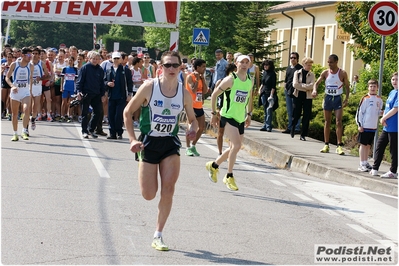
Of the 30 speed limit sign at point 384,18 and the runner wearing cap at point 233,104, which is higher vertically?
the 30 speed limit sign at point 384,18

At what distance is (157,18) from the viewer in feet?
94.8

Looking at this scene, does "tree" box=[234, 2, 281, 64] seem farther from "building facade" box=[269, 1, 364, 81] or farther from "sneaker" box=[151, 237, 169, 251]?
"sneaker" box=[151, 237, 169, 251]

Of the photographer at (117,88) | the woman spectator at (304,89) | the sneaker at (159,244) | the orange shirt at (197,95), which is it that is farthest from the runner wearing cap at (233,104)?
the photographer at (117,88)

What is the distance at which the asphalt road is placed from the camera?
7785mm

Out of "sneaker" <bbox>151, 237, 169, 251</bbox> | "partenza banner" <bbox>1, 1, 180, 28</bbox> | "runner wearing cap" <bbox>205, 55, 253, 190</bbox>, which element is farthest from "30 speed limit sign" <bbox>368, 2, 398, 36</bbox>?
"partenza banner" <bbox>1, 1, 180, 28</bbox>

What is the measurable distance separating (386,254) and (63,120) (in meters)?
15.9

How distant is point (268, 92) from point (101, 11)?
9.60m

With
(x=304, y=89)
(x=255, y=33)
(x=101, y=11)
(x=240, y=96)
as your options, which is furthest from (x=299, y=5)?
(x=240, y=96)

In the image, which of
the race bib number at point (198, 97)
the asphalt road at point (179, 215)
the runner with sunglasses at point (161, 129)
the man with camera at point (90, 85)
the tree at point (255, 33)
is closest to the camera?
the asphalt road at point (179, 215)

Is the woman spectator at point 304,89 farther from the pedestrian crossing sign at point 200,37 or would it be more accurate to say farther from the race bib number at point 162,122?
the race bib number at point 162,122

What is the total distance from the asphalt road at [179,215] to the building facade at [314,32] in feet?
90.7

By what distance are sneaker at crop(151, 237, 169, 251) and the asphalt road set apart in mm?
65

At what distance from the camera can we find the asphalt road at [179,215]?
25.5 ft

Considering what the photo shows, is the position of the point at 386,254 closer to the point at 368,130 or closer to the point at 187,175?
the point at 187,175
